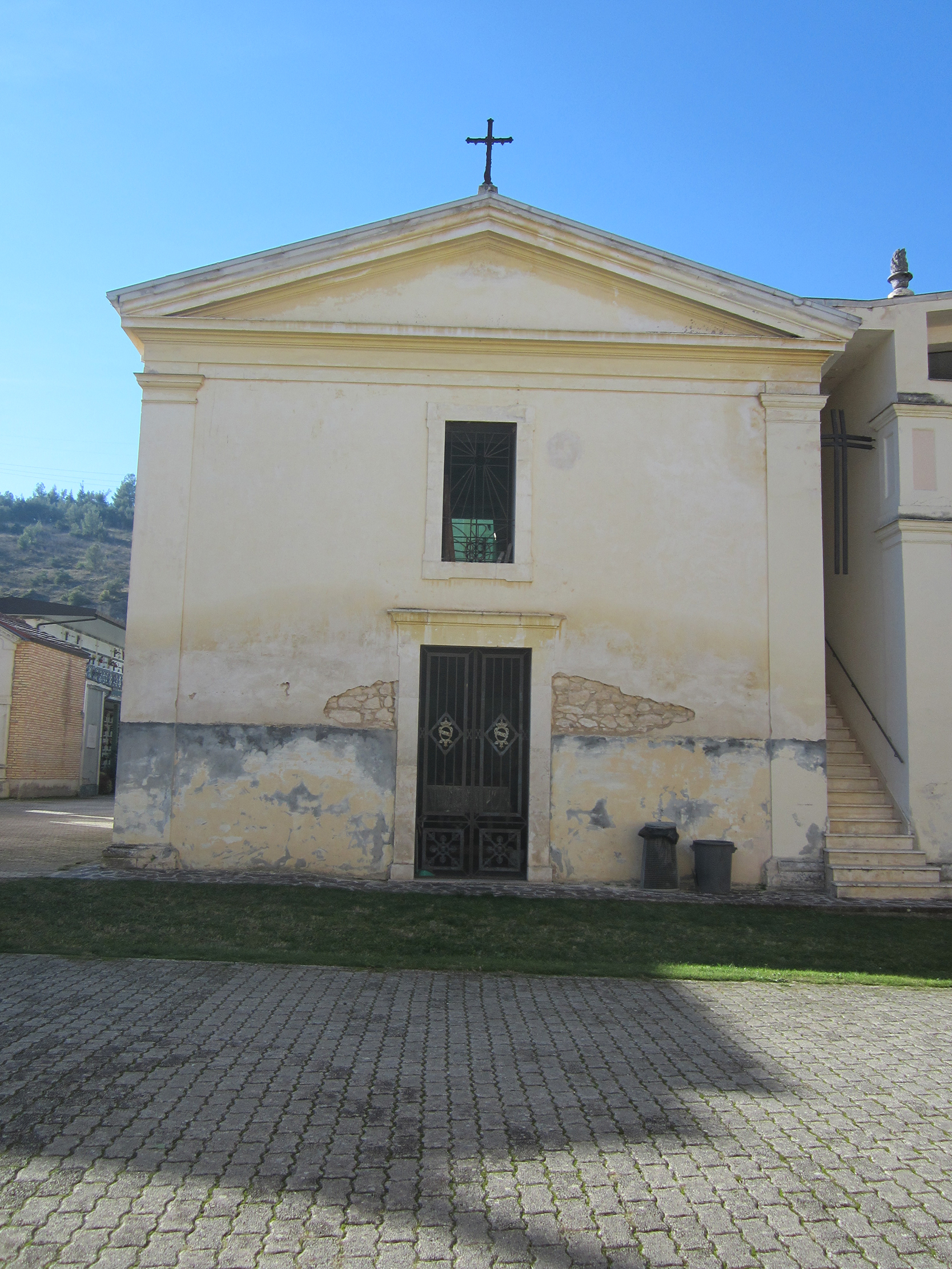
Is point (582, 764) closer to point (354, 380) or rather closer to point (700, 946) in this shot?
point (700, 946)

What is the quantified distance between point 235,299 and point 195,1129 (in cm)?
986

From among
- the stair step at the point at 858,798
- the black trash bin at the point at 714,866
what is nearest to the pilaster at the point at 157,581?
the black trash bin at the point at 714,866

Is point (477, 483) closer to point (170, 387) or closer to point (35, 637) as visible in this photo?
point (170, 387)

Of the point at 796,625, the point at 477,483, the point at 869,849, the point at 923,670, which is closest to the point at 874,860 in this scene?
the point at 869,849

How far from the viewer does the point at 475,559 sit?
11.2 meters

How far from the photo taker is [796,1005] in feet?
19.9

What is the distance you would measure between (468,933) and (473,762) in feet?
9.99

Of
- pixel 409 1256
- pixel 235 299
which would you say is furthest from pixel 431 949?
pixel 235 299

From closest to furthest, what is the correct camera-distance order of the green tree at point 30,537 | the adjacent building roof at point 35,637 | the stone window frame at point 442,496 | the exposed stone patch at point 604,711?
the exposed stone patch at point 604,711 < the stone window frame at point 442,496 < the adjacent building roof at point 35,637 < the green tree at point 30,537

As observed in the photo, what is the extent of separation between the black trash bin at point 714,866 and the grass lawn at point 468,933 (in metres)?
0.70

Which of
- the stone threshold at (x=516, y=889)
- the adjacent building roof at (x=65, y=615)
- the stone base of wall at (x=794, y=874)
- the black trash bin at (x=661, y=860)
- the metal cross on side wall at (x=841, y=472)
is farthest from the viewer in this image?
the adjacent building roof at (x=65, y=615)

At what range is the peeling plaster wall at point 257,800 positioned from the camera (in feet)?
34.7

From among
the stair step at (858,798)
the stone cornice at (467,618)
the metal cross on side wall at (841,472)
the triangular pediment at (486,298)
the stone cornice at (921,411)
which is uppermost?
the triangular pediment at (486,298)

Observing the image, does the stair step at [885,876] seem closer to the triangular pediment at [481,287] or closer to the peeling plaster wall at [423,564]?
the peeling plaster wall at [423,564]
